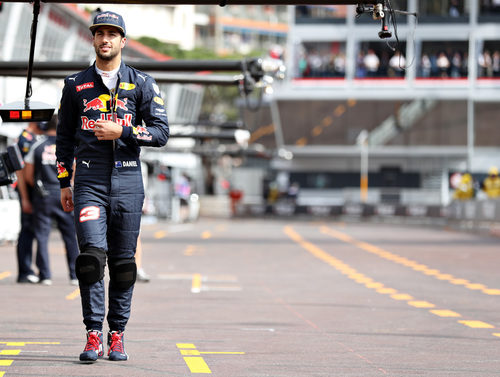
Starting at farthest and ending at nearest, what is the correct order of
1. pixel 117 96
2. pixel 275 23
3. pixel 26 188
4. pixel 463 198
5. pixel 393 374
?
pixel 275 23, pixel 463 198, pixel 26 188, pixel 117 96, pixel 393 374

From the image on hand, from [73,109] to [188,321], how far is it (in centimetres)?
289

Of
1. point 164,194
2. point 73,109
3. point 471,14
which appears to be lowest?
point 164,194

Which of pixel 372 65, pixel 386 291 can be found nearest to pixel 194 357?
pixel 386 291

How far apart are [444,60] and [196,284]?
52.8 meters

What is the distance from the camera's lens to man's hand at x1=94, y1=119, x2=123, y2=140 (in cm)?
688

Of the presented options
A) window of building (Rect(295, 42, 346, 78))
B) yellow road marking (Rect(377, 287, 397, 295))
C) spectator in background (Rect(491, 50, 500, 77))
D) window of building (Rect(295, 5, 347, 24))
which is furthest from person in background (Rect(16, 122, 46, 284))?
window of building (Rect(295, 5, 347, 24))

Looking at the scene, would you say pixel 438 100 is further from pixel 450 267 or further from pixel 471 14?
pixel 450 267

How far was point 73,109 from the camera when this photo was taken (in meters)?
7.27

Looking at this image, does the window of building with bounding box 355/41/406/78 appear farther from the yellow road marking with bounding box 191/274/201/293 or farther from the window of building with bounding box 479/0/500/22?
the yellow road marking with bounding box 191/274/201/293

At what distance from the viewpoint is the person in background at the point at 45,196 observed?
13180 millimetres

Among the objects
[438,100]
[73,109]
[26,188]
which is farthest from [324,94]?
[73,109]

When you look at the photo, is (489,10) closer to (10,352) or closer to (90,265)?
(10,352)

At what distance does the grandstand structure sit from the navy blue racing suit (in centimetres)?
5688

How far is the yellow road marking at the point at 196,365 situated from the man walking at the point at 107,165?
1.29 feet
